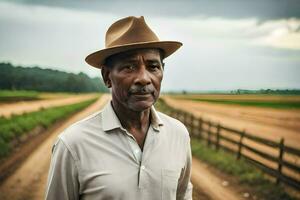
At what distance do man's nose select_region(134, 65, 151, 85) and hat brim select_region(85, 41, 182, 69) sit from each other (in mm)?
90

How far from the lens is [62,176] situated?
1.35m

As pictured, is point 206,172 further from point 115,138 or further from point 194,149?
point 115,138

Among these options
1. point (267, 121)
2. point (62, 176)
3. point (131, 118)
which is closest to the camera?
point (62, 176)

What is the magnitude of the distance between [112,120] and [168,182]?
0.32 m

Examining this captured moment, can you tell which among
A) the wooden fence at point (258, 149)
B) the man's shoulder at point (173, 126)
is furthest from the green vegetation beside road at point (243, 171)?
the man's shoulder at point (173, 126)

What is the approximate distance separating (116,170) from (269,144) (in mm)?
5087

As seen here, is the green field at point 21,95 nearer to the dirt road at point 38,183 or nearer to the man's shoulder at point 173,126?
the dirt road at point 38,183

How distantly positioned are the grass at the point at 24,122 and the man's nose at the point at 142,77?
226 inches

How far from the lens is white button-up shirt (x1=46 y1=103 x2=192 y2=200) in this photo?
1.35m

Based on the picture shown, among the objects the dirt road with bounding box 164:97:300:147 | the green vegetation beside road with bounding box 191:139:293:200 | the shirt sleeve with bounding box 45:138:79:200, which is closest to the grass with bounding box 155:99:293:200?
the green vegetation beside road with bounding box 191:139:293:200

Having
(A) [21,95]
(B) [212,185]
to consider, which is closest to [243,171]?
(B) [212,185]

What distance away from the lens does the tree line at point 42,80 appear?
622 cm

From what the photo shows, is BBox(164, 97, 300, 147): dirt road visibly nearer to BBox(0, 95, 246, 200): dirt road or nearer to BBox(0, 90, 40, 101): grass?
BBox(0, 95, 246, 200): dirt road

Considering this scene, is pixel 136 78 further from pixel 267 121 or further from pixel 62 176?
pixel 267 121
